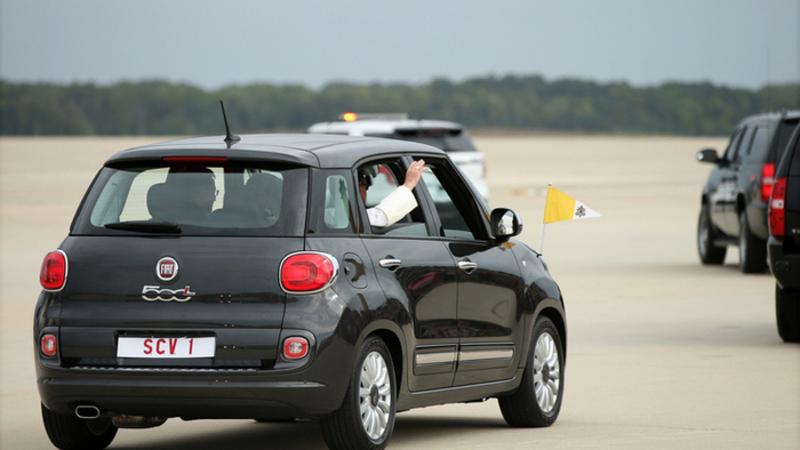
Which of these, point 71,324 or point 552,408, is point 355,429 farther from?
point 552,408

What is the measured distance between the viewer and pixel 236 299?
22.1 ft

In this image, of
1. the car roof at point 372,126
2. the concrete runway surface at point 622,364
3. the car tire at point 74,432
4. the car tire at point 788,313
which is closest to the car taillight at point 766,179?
the concrete runway surface at point 622,364

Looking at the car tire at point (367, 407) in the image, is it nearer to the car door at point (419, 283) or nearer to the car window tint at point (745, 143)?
the car door at point (419, 283)

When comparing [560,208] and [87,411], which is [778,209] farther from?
[87,411]

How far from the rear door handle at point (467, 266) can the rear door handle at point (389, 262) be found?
2.17 ft

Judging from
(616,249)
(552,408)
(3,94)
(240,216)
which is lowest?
(3,94)

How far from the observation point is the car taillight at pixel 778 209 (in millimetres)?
12062

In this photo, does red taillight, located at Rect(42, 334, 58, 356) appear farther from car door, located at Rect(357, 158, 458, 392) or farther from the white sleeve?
the white sleeve

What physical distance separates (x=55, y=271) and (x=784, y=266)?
680cm

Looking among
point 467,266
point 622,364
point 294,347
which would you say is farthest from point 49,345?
point 622,364

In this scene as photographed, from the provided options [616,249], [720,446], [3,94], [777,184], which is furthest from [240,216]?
[3,94]

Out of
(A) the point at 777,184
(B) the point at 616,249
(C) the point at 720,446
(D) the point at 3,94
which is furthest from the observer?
(D) the point at 3,94

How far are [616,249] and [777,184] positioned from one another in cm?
1268

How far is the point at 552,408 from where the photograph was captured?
879cm
